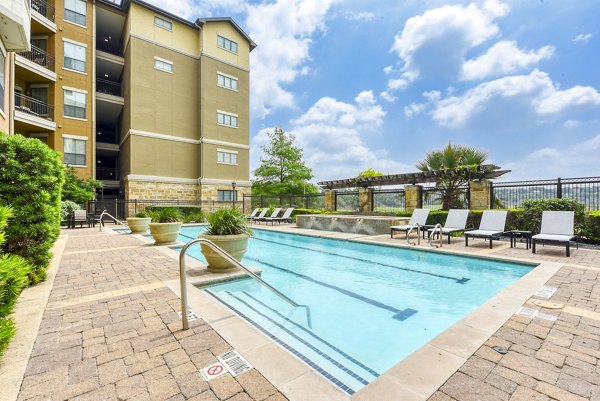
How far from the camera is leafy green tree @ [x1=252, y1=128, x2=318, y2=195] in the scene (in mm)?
30984

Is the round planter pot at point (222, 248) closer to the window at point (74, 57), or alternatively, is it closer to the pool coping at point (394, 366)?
the pool coping at point (394, 366)

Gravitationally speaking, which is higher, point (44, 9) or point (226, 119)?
point (44, 9)

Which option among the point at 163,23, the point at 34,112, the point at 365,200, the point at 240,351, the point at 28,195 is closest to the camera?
the point at 240,351

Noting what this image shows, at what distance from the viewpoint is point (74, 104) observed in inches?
762

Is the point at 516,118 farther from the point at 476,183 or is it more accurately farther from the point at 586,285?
the point at 586,285

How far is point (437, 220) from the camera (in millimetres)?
11500

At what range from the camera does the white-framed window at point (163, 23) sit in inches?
866

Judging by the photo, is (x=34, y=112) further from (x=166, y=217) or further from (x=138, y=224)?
(x=166, y=217)

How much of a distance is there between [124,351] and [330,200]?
638 inches

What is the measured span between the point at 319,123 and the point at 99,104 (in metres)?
19.1

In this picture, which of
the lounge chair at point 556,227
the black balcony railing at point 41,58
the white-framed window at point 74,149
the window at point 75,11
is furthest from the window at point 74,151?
the lounge chair at point 556,227

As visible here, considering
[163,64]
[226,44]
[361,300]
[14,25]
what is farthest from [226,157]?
[361,300]

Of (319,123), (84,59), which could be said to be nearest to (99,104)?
(84,59)

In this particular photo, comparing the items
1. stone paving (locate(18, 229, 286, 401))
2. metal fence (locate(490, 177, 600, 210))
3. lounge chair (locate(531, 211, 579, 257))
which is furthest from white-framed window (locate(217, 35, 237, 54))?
lounge chair (locate(531, 211, 579, 257))
